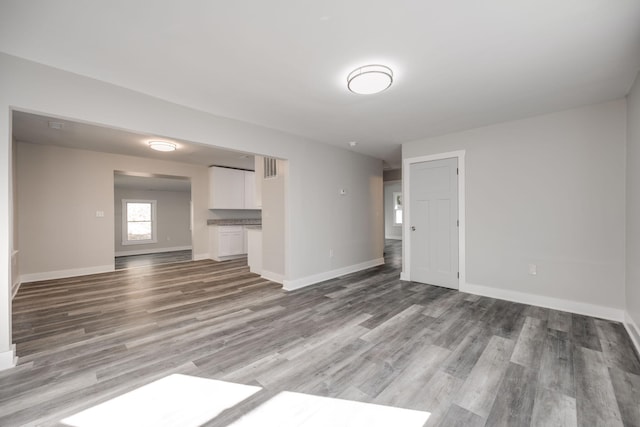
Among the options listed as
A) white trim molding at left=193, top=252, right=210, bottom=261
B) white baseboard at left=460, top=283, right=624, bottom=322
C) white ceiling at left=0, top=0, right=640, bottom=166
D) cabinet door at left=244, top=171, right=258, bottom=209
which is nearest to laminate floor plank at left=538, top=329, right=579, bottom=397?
white baseboard at left=460, top=283, right=624, bottom=322

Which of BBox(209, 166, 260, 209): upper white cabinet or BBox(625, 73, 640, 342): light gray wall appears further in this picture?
BBox(209, 166, 260, 209): upper white cabinet

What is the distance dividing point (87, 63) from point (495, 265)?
16.7 feet

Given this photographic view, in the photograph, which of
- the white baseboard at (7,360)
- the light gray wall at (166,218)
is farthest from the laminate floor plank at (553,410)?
the light gray wall at (166,218)

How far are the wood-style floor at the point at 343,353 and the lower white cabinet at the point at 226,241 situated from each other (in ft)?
9.81

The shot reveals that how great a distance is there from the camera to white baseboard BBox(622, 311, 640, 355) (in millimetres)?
2247

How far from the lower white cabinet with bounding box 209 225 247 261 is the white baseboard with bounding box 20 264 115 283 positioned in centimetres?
216

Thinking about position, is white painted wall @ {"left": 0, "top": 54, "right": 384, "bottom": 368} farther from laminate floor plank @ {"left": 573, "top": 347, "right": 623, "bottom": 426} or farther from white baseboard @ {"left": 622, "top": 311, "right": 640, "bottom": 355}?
white baseboard @ {"left": 622, "top": 311, "right": 640, "bottom": 355}

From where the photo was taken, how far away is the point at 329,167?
4.71 meters

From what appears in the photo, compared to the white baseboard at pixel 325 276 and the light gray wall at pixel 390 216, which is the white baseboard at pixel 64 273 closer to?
the white baseboard at pixel 325 276

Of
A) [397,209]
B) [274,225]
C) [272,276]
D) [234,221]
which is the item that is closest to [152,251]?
[234,221]

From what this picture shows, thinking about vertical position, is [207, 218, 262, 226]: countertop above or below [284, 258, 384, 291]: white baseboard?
above

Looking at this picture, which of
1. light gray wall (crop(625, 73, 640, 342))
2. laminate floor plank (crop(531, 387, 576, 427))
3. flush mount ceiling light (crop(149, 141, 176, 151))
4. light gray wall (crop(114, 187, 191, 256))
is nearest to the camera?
laminate floor plank (crop(531, 387, 576, 427))

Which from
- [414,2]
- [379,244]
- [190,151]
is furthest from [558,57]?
[190,151]

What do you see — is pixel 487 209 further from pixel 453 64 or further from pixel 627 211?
pixel 453 64
